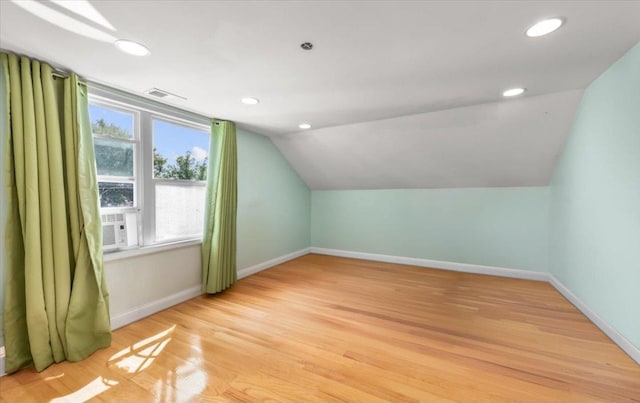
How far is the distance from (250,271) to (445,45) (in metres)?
3.61

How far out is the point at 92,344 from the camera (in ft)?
6.77

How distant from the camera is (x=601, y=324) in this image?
7.61 feet

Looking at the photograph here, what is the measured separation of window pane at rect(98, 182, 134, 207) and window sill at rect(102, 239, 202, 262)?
0.46 meters

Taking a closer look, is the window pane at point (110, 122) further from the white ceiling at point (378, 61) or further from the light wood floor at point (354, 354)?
the light wood floor at point (354, 354)

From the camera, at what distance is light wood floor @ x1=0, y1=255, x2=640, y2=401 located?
5.41ft

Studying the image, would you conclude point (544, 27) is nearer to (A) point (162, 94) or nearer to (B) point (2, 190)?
(A) point (162, 94)

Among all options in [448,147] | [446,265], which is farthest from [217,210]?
[446,265]

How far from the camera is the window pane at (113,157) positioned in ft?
7.95

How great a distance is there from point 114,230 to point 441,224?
438cm

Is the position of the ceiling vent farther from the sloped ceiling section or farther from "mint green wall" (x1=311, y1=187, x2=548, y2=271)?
"mint green wall" (x1=311, y1=187, x2=548, y2=271)

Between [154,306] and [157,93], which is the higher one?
[157,93]

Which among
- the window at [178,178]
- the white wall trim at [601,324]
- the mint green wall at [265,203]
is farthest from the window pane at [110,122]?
the white wall trim at [601,324]

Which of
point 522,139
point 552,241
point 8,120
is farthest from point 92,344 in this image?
point 552,241

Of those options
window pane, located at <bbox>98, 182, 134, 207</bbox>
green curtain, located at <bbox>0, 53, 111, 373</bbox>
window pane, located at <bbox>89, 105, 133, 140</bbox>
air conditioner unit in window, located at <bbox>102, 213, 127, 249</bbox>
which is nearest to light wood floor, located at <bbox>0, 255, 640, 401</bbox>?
green curtain, located at <bbox>0, 53, 111, 373</bbox>
